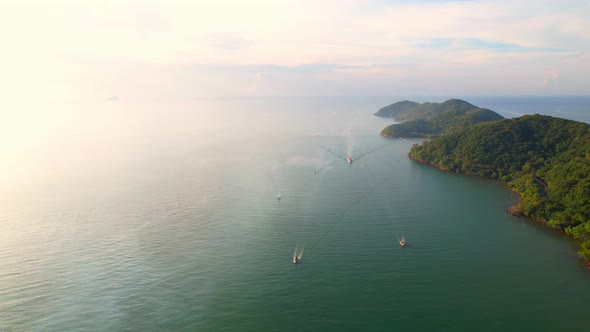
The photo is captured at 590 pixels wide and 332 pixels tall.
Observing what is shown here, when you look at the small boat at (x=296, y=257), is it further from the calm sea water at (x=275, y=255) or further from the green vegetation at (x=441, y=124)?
the green vegetation at (x=441, y=124)

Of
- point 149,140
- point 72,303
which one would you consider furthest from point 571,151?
point 149,140

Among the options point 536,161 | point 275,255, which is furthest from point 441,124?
point 275,255

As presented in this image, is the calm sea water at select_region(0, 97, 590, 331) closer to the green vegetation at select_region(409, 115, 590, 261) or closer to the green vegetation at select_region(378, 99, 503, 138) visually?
the green vegetation at select_region(409, 115, 590, 261)

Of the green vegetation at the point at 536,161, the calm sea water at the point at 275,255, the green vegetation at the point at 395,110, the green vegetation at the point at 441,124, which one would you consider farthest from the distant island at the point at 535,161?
the green vegetation at the point at 395,110

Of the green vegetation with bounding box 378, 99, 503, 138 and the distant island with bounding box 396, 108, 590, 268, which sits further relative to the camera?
the green vegetation with bounding box 378, 99, 503, 138

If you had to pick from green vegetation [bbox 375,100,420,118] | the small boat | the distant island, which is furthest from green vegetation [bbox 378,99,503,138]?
the small boat

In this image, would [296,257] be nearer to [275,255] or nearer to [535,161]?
[275,255]
